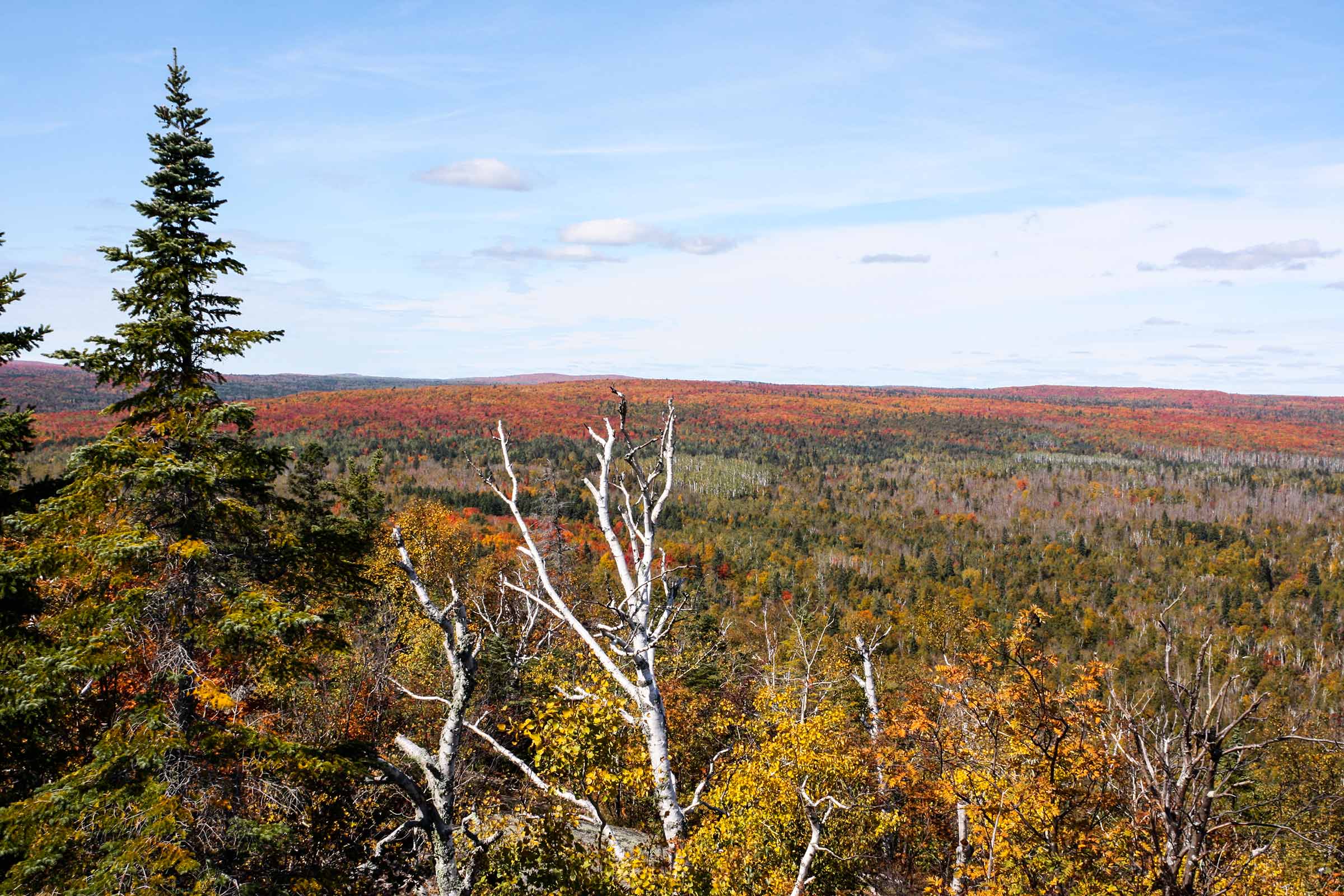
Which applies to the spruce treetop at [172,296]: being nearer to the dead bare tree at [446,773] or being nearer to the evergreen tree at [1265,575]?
the dead bare tree at [446,773]

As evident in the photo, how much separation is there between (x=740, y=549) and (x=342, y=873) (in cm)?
13889

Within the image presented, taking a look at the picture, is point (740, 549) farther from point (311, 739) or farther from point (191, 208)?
point (191, 208)

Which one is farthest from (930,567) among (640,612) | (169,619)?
(169,619)

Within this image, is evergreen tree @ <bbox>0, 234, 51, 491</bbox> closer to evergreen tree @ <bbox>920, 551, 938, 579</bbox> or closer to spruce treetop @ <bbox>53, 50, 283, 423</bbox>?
spruce treetop @ <bbox>53, 50, 283, 423</bbox>

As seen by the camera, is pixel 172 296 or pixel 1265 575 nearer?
pixel 172 296

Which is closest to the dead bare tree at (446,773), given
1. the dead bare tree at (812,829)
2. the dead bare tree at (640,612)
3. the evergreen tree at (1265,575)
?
the dead bare tree at (640,612)

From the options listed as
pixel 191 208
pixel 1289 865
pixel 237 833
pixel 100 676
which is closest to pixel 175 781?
pixel 237 833

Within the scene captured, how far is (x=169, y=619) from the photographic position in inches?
477

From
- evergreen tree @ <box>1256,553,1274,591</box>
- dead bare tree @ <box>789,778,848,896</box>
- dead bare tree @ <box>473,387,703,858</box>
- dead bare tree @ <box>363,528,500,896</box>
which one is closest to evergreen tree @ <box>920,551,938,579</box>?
evergreen tree @ <box>1256,553,1274,591</box>

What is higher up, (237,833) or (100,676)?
(100,676)

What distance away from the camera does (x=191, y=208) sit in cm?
1269

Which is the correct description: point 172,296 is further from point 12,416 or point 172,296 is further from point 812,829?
point 812,829

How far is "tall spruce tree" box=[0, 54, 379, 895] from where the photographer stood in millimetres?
10289

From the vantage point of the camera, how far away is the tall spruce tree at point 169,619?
10.3 m
